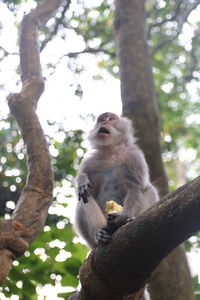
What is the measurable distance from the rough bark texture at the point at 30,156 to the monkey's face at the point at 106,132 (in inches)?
52.5

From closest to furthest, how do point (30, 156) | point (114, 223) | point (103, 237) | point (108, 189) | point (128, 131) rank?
point (103, 237)
point (114, 223)
point (30, 156)
point (108, 189)
point (128, 131)

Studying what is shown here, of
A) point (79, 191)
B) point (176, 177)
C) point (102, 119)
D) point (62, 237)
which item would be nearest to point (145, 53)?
point (102, 119)

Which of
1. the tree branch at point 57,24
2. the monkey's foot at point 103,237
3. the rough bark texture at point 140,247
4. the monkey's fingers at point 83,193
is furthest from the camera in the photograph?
the tree branch at point 57,24

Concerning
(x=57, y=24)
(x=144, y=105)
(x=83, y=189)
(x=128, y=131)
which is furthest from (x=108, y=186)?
(x=57, y=24)

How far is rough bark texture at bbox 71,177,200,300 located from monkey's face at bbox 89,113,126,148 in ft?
8.14

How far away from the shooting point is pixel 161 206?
7.84 feet

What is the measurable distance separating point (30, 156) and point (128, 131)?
2.03m

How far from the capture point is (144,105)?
5863 mm

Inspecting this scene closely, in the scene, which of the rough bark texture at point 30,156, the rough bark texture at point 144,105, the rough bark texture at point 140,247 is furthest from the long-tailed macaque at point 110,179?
the rough bark texture at point 140,247

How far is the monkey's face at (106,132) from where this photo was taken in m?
5.41

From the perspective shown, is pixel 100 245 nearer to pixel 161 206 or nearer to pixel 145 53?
pixel 161 206

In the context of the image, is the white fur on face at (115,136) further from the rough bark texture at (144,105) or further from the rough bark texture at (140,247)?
the rough bark texture at (140,247)

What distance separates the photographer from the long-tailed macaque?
4410mm

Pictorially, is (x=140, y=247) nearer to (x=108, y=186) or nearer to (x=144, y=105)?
(x=108, y=186)
